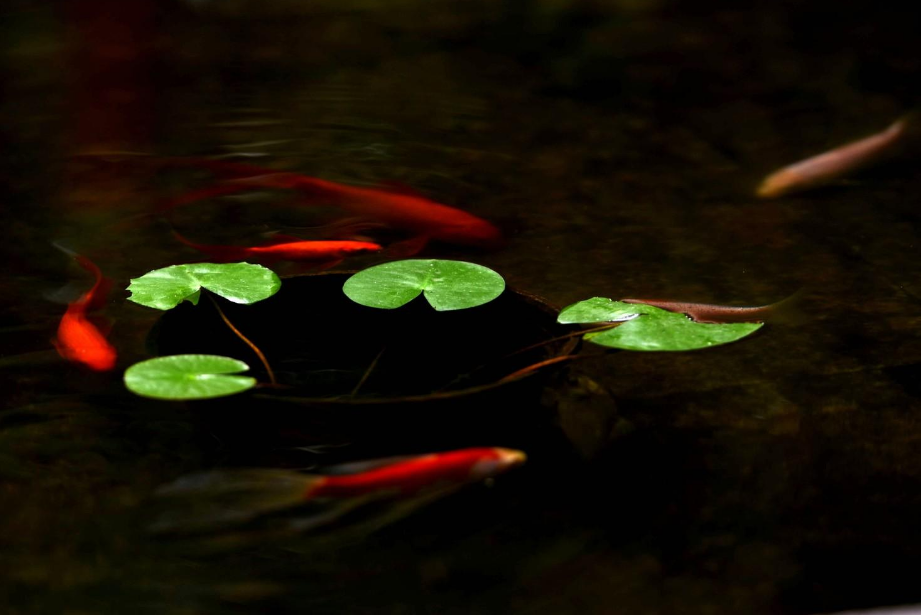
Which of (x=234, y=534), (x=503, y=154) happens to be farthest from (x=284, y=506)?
(x=503, y=154)

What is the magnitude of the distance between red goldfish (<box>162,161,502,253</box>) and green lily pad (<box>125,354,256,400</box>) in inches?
24.7

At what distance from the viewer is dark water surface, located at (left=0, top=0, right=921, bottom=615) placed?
97 centimetres

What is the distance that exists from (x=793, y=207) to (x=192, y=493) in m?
1.26

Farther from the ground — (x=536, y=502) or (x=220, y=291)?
(x=220, y=291)

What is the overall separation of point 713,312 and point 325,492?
60 cm

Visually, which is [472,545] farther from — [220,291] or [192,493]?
[220,291]

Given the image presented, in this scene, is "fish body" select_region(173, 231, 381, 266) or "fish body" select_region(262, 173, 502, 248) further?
"fish body" select_region(262, 173, 502, 248)

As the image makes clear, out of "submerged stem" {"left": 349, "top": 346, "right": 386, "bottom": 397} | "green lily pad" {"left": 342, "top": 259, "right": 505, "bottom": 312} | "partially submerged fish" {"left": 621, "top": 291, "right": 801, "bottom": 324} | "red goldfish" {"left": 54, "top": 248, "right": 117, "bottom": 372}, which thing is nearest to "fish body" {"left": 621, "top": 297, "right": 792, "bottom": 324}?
"partially submerged fish" {"left": 621, "top": 291, "right": 801, "bottom": 324}

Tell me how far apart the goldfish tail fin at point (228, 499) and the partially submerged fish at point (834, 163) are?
1.19m

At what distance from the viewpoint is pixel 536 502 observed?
106cm

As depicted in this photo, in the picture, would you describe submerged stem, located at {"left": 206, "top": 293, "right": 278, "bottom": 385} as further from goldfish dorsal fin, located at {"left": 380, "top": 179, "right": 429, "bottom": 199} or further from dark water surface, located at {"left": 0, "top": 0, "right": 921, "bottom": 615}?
goldfish dorsal fin, located at {"left": 380, "top": 179, "right": 429, "bottom": 199}

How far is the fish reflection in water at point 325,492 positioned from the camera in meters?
1.01

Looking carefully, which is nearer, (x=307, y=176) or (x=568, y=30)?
(x=307, y=176)

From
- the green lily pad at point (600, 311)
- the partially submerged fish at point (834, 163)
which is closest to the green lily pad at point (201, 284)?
the green lily pad at point (600, 311)
